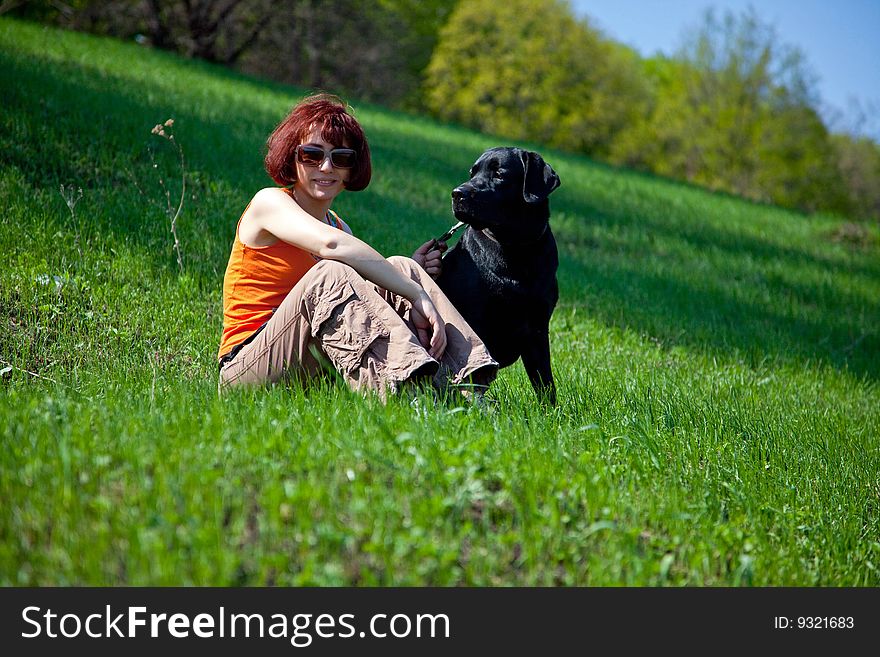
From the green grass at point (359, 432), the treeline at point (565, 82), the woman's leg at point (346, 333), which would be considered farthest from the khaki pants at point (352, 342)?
the treeline at point (565, 82)

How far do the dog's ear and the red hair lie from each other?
90 centimetres

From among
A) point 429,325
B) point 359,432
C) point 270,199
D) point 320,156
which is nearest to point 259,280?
point 270,199

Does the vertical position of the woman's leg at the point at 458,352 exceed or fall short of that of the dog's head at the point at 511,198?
it falls short

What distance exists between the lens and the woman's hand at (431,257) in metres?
4.36

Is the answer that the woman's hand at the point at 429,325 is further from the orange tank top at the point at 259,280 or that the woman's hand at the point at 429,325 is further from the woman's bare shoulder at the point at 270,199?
the woman's bare shoulder at the point at 270,199

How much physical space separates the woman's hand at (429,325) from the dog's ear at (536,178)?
100cm

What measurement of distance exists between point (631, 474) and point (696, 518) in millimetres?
341

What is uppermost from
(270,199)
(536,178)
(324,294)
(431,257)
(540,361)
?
(536,178)

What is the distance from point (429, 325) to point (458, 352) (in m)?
0.19

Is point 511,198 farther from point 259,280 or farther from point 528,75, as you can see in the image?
point 528,75

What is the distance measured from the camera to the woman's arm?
3.66 meters

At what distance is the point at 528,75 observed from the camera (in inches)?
1492

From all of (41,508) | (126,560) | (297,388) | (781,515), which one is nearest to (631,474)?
(781,515)
